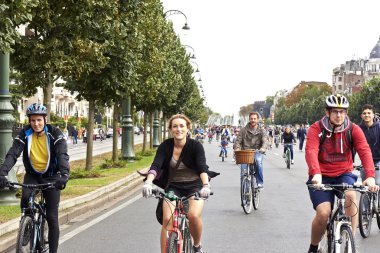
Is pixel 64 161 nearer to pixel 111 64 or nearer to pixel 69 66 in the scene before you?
pixel 69 66

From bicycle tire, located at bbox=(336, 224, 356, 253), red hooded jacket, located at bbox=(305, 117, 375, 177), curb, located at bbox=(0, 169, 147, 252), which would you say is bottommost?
curb, located at bbox=(0, 169, 147, 252)

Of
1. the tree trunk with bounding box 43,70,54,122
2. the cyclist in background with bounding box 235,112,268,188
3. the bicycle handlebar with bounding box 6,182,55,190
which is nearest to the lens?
the bicycle handlebar with bounding box 6,182,55,190

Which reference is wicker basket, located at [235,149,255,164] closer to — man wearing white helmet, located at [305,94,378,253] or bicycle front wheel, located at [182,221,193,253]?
man wearing white helmet, located at [305,94,378,253]

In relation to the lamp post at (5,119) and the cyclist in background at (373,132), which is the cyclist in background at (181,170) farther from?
the lamp post at (5,119)

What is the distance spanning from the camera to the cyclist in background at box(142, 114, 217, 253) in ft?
21.5

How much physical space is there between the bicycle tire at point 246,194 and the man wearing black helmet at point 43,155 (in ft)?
18.4

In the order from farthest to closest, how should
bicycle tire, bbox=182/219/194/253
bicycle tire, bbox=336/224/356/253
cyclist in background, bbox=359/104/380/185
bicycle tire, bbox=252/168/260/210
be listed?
bicycle tire, bbox=252/168/260/210 < cyclist in background, bbox=359/104/380/185 < bicycle tire, bbox=182/219/194/253 < bicycle tire, bbox=336/224/356/253

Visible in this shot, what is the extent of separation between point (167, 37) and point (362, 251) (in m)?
28.5

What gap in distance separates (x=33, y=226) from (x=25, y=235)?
A: 16 cm

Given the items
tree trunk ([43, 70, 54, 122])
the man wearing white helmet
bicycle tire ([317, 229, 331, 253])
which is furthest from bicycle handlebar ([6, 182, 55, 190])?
tree trunk ([43, 70, 54, 122])

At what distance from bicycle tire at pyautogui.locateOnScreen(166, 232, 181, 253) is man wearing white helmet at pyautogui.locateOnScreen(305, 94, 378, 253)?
1.34 meters

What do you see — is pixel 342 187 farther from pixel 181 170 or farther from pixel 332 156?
pixel 181 170

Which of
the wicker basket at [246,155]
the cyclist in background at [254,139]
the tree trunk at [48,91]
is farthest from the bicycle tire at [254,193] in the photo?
the tree trunk at [48,91]

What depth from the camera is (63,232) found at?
10.1m
